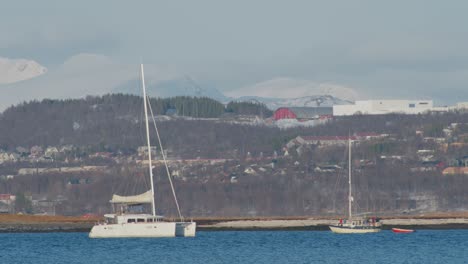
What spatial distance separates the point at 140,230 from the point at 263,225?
30375 millimetres

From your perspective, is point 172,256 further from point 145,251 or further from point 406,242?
point 406,242

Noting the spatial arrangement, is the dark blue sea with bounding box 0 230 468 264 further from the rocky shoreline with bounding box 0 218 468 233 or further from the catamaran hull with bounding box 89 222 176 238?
the rocky shoreline with bounding box 0 218 468 233

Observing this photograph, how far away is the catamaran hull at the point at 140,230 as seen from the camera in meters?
123

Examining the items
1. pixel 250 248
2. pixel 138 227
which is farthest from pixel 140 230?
pixel 250 248

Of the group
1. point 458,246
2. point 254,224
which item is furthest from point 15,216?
point 458,246

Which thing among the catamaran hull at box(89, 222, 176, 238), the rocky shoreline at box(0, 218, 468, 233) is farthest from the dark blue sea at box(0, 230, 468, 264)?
the rocky shoreline at box(0, 218, 468, 233)

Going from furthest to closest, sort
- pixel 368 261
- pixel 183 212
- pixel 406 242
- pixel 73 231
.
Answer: pixel 183 212 → pixel 73 231 → pixel 406 242 → pixel 368 261

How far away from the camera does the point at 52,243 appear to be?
126375 mm

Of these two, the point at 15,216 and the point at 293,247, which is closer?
the point at 293,247

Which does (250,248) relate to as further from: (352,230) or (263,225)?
(263,225)

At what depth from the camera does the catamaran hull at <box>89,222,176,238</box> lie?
123m

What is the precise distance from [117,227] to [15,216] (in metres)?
41.7

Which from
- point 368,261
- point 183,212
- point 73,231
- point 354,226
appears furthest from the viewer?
A: point 183,212

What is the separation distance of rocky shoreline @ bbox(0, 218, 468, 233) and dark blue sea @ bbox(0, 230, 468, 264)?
883cm
